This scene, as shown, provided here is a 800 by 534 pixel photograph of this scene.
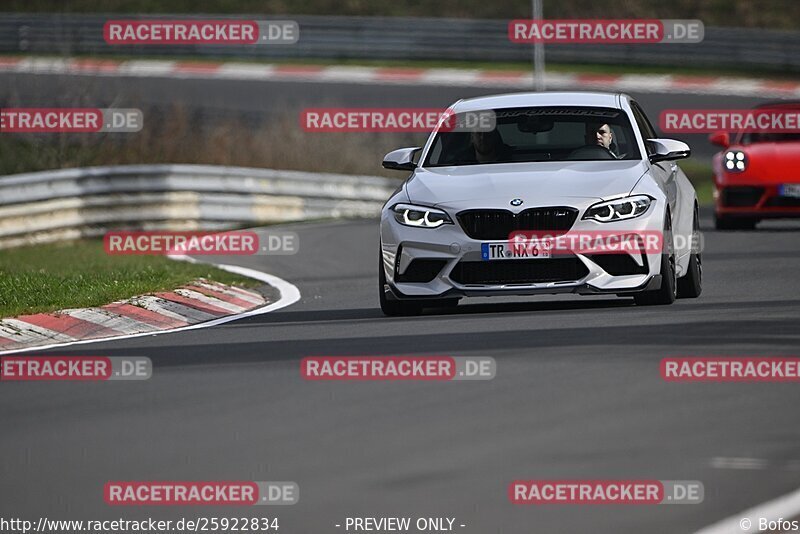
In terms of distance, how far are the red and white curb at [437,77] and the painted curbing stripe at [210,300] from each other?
2195 cm

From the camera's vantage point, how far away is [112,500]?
6344 millimetres

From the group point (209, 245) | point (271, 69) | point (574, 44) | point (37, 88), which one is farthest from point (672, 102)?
point (209, 245)

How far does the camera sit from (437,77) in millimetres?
37750

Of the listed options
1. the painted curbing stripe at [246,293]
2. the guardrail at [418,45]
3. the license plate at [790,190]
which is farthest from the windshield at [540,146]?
the guardrail at [418,45]

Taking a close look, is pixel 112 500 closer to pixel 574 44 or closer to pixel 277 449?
pixel 277 449

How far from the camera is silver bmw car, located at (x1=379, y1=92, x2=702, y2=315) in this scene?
11.1m

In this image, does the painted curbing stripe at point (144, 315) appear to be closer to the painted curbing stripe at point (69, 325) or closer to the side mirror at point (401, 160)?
the painted curbing stripe at point (69, 325)

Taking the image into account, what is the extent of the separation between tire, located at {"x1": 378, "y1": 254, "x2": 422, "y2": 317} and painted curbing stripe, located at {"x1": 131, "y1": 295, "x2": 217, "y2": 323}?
148 centimetres

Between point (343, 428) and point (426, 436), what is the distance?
404mm

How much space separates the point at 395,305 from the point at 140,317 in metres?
1.81

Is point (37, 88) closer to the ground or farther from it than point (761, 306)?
farther from it
